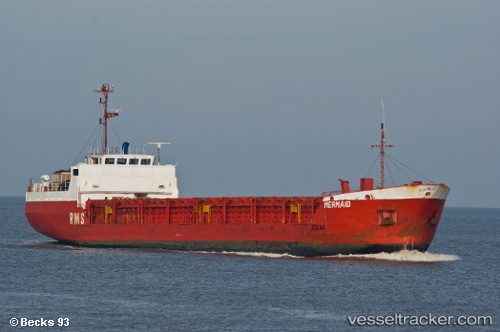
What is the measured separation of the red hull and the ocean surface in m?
0.72

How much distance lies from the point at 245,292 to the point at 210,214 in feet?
44.2

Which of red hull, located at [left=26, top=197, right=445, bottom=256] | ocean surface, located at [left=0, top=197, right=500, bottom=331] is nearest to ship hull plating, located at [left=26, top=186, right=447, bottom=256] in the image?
red hull, located at [left=26, top=197, right=445, bottom=256]

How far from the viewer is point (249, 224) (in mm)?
46031

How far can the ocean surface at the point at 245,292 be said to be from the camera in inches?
1159

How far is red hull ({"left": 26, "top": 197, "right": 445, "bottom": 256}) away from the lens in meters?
41.6

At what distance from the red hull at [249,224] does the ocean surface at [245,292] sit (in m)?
0.72

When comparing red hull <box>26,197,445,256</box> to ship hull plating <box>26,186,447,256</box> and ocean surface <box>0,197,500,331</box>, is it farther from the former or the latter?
ocean surface <box>0,197,500,331</box>

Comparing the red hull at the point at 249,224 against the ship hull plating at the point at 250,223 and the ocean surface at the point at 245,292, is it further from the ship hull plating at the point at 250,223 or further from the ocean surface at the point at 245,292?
the ocean surface at the point at 245,292

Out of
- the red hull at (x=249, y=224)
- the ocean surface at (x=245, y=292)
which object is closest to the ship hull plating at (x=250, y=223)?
the red hull at (x=249, y=224)

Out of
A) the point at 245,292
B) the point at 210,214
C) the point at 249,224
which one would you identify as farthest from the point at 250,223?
the point at 245,292

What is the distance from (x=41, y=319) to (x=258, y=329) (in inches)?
276

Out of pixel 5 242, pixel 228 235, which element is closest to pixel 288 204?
pixel 228 235

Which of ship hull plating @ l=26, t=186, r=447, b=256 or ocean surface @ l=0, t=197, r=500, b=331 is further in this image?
ship hull plating @ l=26, t=186, r=447, b=256

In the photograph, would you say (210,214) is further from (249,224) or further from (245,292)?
(245,292)
